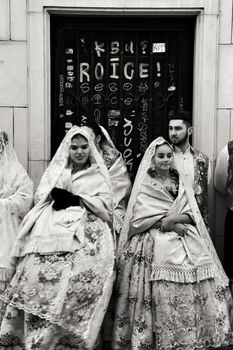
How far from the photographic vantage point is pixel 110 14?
619 cm

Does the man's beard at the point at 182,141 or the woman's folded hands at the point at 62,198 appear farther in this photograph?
the man's beard at the point at 182,141

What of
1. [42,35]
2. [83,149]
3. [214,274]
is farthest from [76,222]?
[42,35]

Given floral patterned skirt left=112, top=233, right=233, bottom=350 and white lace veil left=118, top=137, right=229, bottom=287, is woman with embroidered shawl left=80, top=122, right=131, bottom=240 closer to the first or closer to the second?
white lace veil left=118, top=137, right=229, bottom=287

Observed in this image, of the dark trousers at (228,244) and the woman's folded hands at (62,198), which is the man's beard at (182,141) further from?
the woman's folded hands at (62,198)

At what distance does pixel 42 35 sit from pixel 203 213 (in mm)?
2141

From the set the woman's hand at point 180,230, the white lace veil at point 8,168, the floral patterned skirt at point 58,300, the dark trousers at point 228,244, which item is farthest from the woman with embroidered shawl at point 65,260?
the dark trousers at point 228,244

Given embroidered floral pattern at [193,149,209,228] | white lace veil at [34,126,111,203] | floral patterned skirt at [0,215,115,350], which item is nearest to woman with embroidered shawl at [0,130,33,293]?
white lace veil at [34,126,111,203]

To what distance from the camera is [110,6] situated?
6.11 metres

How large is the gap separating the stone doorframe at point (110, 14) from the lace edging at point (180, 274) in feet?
A: 4.93

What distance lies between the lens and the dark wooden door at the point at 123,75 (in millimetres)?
6289

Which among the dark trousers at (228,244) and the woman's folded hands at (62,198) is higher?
the woman's folded hands at (62,198)

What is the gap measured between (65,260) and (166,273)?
2.42ft

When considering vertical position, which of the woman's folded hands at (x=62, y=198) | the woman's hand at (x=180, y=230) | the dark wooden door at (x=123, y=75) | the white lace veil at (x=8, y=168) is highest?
the dark wooden door at (x=123, y=75)

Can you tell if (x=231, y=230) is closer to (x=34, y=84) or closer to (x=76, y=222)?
(x=76, y=222)
